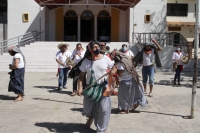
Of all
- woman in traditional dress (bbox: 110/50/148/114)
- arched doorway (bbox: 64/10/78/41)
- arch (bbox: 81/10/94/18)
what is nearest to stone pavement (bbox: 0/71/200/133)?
woman in traditional dress (bbox: 110/50/148/114)

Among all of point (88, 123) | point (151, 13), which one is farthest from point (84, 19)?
point (88, 123)

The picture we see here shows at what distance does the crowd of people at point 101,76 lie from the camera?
19.4ft

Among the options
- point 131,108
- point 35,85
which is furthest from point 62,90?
point 131,108

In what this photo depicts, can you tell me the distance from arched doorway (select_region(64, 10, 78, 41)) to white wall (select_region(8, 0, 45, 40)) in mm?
2382

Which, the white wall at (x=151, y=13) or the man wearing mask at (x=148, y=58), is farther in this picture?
the white wall at (x=151, y=13)

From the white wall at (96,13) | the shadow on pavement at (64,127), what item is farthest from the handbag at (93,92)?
the white wall at (96,13)

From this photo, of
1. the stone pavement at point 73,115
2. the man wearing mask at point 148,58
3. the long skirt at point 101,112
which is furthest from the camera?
the man wearing mask at point 148,58

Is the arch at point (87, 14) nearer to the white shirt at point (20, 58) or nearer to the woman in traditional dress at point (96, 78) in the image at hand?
the white shirt at point (20, 58)

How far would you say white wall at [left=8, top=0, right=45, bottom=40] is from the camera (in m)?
→ 23.5

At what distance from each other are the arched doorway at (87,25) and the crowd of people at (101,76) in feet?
47.2

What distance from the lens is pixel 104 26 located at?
25500 millimetres

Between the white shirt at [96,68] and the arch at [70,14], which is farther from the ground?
the arch at [70,14]

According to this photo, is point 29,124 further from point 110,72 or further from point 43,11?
point 43,11

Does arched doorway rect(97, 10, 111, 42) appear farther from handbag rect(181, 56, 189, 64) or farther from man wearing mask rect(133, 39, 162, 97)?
man wearing mask rect(133, 39, 162, 97)
